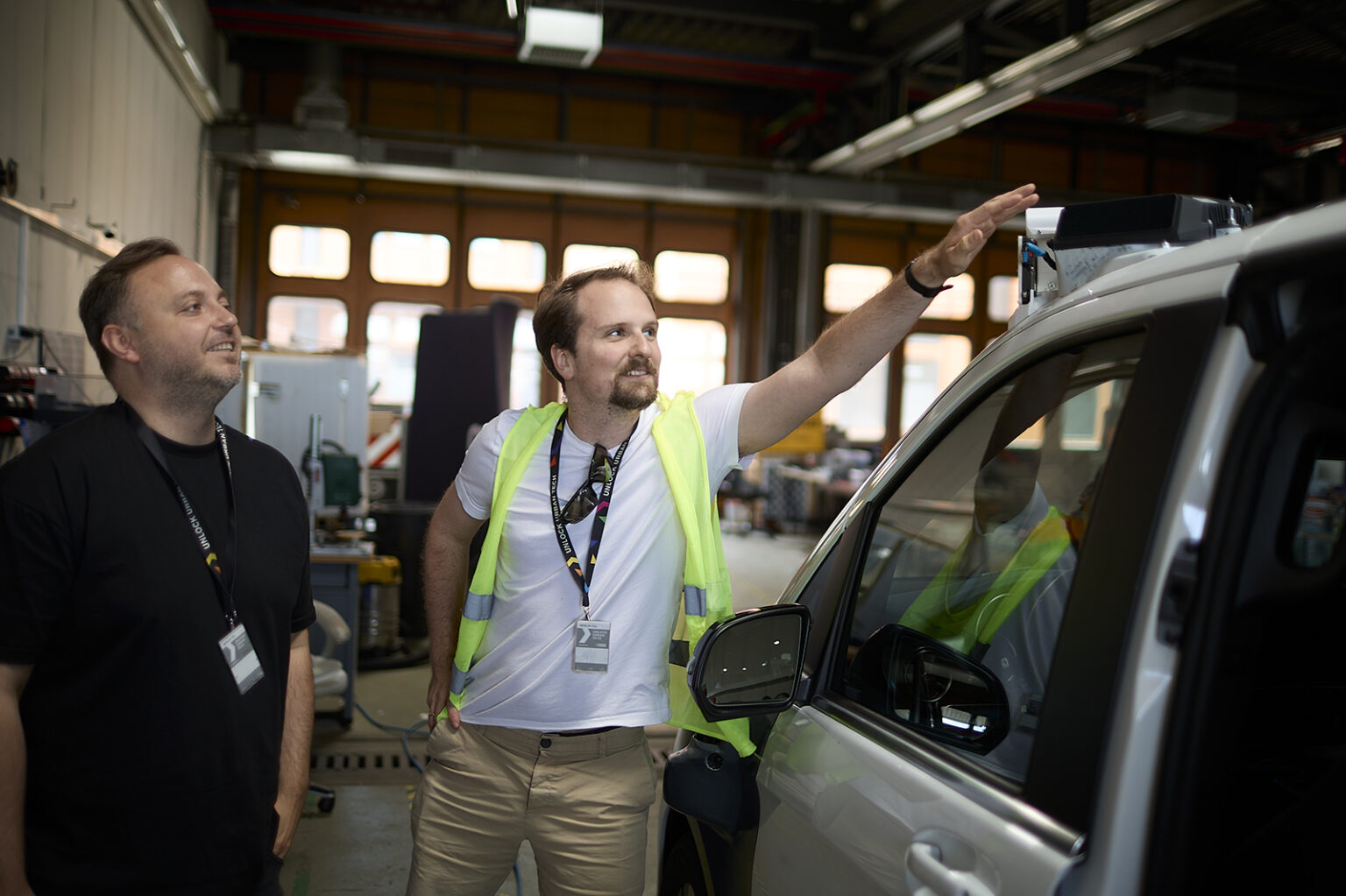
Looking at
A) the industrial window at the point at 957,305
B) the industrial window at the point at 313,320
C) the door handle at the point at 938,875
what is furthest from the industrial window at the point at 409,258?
the door handle at the point at 938,875

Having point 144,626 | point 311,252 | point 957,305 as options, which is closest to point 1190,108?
point 957,305

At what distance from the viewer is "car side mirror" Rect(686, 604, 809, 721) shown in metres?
1.32

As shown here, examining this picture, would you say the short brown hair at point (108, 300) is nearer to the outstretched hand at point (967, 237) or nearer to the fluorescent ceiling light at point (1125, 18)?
the outstretched hand at point (967, 237)

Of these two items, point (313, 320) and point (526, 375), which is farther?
point (526, 375)

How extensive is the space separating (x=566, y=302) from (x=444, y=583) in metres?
0.62

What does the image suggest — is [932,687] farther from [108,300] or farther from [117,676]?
[108,300]

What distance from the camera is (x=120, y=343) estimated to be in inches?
60.6

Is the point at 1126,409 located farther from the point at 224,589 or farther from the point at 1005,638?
the point at 224,589

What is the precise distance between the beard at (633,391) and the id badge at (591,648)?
0.41 meters

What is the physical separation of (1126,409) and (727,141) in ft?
39.2

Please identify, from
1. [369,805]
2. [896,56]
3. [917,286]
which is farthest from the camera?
[896,56]

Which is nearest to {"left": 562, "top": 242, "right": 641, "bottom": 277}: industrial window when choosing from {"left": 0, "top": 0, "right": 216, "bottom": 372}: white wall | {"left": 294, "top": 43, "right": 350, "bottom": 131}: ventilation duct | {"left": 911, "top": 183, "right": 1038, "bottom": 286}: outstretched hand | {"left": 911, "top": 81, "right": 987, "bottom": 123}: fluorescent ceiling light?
{"left": 294, "top": 43, "right": 350, "bottom": 131}: ventilation duct

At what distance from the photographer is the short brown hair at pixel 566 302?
6.32ft

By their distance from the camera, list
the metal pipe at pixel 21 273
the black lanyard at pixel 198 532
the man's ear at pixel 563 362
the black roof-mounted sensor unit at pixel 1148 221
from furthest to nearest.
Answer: the metal pipe at pixel 21 273 < the man's ear at pixel 563 362 < the black lanyard at pixel 198 532 < the black roof-mounted sensor unit at pixel 1148 221
